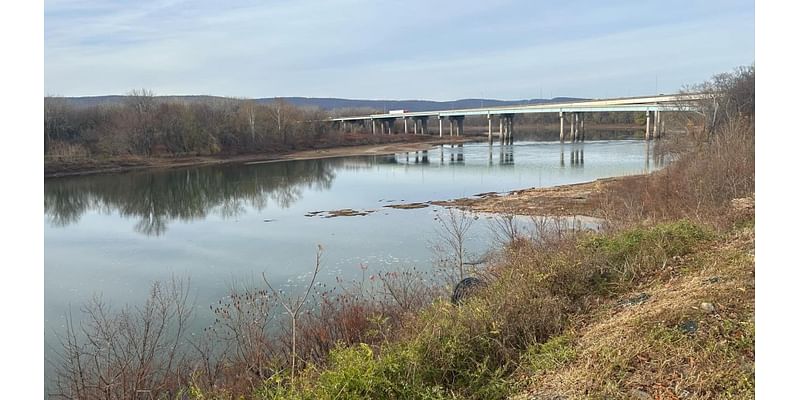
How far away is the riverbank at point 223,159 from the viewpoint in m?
47.4

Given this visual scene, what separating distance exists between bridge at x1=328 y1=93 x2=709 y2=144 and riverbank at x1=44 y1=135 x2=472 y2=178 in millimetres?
8495

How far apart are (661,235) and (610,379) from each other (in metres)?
4.56

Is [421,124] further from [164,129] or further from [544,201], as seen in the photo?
[544,201]

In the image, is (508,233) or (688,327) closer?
(688,327)

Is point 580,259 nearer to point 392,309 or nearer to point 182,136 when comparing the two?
point 392,309

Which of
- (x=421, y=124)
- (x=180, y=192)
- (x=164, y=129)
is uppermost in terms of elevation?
(x=421, y=124)

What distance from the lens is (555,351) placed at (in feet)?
18.2

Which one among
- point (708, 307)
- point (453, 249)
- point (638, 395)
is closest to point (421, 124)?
point (453, 249)

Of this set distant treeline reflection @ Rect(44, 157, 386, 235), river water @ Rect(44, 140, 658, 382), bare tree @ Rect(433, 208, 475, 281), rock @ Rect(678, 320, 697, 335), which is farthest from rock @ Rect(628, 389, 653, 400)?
distant treeline reflection @ Rect(44, 157, 386, 235)

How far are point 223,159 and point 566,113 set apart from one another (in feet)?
153

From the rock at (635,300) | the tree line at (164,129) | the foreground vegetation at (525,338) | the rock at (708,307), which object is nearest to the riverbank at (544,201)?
the foreground vegetation at (525,338)

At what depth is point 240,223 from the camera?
2350 cm

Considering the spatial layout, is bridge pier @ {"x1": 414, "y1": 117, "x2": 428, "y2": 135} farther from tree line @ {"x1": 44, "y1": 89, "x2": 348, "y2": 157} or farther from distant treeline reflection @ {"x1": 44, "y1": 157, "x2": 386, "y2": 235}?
distant treeline reflection @ {"x1": 44, "y1": 157, "x2": 386, "y2": 235}

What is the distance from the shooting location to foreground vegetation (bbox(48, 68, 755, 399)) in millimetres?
4738
